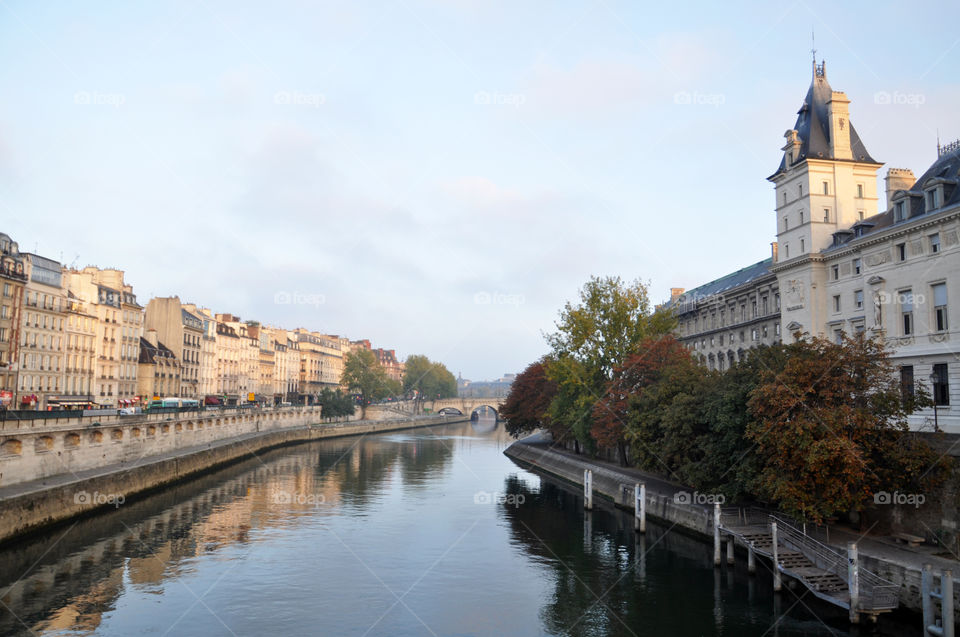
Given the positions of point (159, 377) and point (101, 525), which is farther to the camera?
point (159, 377)

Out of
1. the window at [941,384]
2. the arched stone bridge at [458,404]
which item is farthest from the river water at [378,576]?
the arched stone bridge at [458,404]

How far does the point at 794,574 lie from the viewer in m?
26.9

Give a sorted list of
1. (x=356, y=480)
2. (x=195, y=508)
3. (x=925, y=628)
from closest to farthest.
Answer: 1. (x=925, y=628)
2. (x=195, y=508)
3. (x=356, y=480)

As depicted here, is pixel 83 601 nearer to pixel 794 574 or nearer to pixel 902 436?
pixel 794 574

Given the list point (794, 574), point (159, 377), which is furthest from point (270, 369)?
point (794, 574)

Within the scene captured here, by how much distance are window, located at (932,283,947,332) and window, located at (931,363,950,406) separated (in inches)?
81.4

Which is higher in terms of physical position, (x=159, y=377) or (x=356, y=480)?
(x=159, y=377)

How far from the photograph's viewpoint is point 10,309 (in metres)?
67.9

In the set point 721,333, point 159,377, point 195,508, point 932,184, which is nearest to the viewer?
point 932,184

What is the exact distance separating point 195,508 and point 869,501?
40162 mm

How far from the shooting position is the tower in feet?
166

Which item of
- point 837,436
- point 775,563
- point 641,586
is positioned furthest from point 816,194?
point 641,586

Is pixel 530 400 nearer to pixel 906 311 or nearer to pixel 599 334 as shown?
pixel 599 334

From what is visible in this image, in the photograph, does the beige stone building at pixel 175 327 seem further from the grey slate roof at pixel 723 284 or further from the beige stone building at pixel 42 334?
the grey slate roof at pixel 723 284
